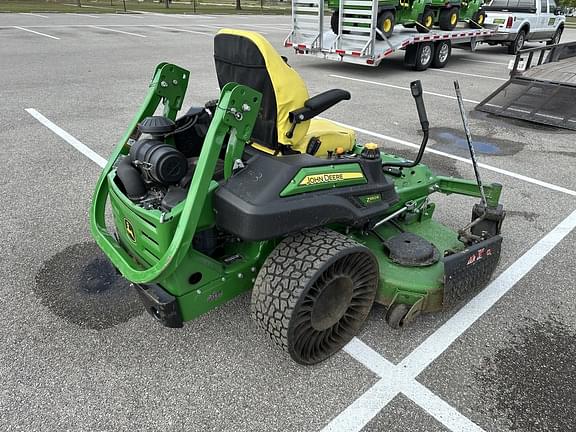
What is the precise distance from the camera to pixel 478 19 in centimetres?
1325

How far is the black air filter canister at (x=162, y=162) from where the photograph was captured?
241 centimetres

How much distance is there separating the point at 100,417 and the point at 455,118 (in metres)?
6.91

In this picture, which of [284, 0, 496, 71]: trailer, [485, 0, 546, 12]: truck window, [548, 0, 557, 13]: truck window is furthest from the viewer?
[548, 0, 557, 13]: truck window

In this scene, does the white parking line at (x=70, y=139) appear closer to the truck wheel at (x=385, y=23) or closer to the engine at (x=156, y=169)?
the engine at (x=156, y=169)

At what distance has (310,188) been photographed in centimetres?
231

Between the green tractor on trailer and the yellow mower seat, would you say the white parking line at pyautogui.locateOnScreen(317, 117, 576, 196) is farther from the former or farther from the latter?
the green tractor on trailer

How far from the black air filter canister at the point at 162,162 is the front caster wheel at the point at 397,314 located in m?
1.43

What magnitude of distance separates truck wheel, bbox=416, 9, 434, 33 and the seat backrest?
10.2m

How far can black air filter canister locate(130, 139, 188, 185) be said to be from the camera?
2.41m

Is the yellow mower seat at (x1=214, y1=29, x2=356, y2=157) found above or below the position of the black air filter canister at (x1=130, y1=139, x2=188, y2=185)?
above

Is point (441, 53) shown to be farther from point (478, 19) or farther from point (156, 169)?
point (156, 169)

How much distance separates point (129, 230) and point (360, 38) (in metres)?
8.68

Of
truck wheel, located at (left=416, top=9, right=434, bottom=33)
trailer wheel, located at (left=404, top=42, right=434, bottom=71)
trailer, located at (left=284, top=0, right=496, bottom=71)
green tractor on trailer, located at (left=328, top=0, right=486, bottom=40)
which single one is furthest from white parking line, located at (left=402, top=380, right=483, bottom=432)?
truck wheel, located at (left=416, top=9, right=434, bottom=33)

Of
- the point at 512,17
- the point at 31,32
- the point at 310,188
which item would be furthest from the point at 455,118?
the point at 31,32
